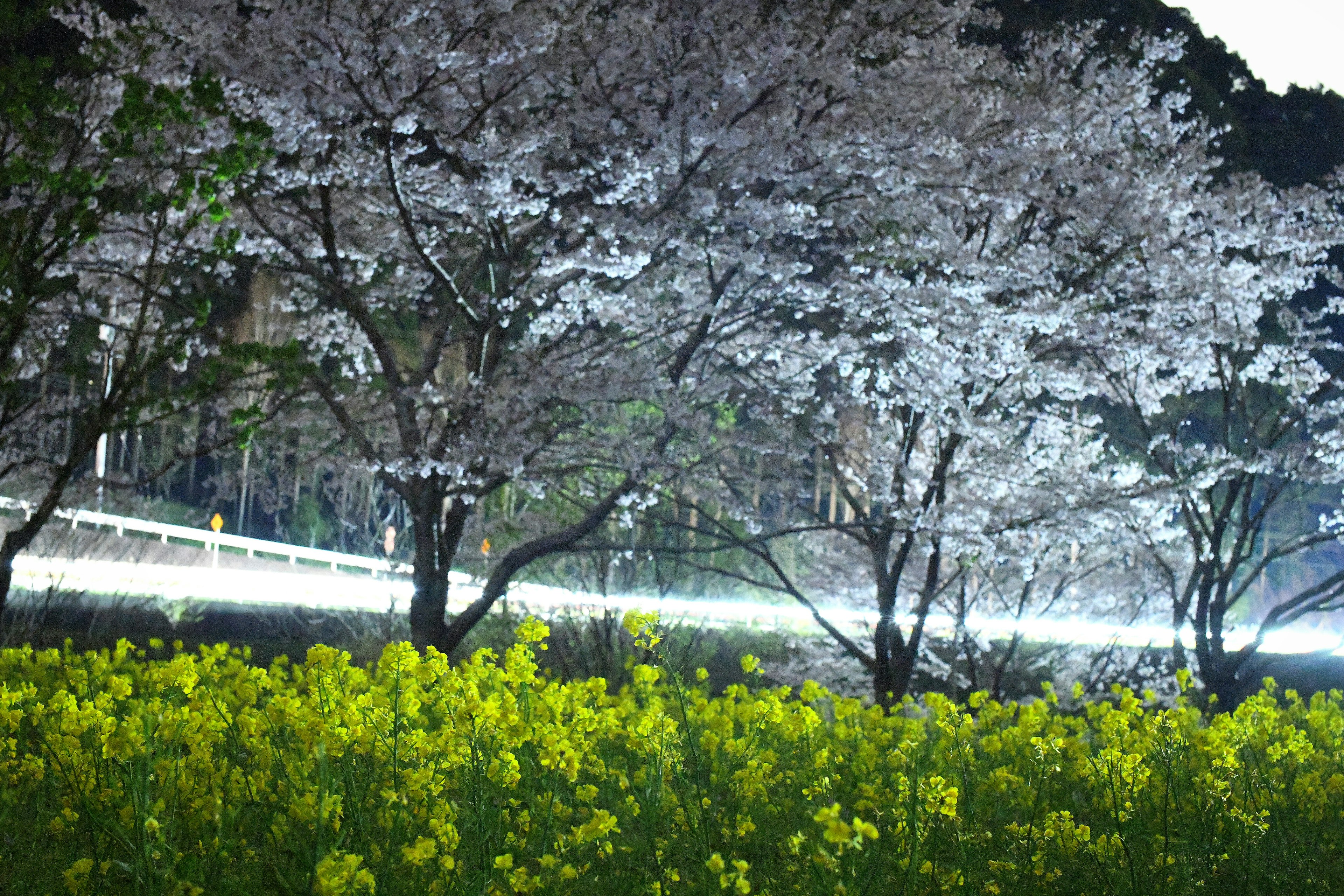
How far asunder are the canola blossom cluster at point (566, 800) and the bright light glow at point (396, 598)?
677 cm

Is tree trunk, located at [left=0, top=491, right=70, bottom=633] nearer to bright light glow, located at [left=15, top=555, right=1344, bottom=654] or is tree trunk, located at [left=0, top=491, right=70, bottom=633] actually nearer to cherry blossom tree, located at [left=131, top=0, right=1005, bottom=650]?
cherry blossom tree, located at [left=131, top=0, right=1005, bottom=650]

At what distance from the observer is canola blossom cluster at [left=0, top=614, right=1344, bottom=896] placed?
336cm

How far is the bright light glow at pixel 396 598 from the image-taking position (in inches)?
521

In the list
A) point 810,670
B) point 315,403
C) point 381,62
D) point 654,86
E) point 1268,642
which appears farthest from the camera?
point 1268,642

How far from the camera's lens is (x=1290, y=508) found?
33.4 metres

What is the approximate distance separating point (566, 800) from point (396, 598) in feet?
37.7

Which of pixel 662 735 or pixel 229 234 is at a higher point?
pixel 229 234

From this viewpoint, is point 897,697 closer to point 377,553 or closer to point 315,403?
point 315,403

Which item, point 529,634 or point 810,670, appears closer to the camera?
point 529,634

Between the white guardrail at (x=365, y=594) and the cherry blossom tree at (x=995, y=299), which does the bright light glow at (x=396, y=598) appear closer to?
the white guardrail at (x=365, y=594)

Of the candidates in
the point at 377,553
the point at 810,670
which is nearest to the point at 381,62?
the point at 810,670

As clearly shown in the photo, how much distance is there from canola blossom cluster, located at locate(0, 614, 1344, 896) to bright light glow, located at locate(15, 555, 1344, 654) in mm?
6773

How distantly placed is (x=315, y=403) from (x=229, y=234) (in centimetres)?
343

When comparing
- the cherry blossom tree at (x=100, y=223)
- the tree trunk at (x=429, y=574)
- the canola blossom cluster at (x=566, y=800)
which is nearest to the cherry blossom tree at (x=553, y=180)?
the tree trunk at (x=429, y=574)
